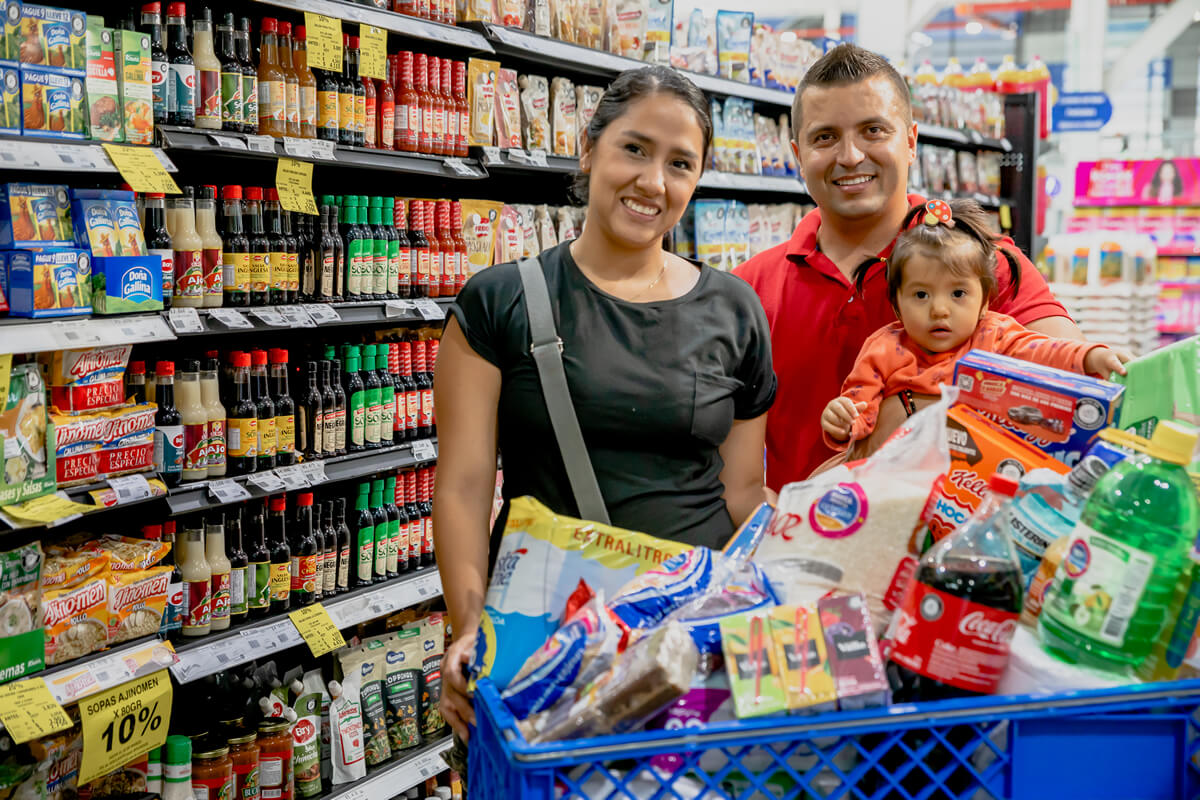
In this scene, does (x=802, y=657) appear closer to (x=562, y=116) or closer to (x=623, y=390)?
(x=623, y=390)

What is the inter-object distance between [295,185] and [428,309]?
61 centimetres

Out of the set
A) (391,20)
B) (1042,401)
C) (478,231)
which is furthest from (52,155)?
(1042,401)

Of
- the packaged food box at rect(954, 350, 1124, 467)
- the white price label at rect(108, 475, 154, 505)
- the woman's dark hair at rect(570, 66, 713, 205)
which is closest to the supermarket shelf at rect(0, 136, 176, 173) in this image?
the white price label at rect(108, 475, 154, 505)

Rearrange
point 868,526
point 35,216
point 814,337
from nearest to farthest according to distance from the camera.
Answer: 1. point 868,526
2. point 814,337
3. point 35,216

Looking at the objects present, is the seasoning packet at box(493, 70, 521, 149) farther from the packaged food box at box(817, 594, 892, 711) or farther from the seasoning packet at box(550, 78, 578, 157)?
the packaged food box at box(817, 594, 892, 711)

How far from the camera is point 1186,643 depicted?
1.14 m

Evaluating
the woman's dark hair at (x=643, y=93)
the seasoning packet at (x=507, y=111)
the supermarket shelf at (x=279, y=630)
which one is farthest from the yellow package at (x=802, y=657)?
the seasoning packet at (x=507, y=111)

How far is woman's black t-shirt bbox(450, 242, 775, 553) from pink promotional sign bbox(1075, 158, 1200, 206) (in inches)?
393

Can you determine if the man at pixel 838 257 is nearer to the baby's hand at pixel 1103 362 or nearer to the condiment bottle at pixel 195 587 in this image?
the baby's hand at pixel 1103 362

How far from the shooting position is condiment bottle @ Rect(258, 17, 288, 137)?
10.4 feet

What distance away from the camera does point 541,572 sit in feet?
4.08

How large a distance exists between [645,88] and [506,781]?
1.06m

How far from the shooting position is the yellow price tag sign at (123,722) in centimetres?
268

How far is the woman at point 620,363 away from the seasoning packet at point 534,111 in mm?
2378
